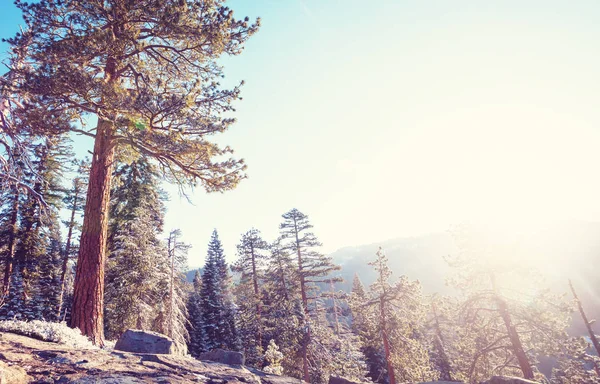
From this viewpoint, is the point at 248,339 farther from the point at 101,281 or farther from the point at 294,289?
the point at 101,281

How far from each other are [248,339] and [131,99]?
21.4 metres

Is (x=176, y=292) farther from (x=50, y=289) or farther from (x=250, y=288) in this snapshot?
(x=50, y=289)

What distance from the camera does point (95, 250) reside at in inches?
282

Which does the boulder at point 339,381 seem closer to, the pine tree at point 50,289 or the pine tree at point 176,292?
the pine tree at point 176,292

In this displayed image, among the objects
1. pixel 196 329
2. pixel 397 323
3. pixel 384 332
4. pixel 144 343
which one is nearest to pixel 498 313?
pixel 397 323

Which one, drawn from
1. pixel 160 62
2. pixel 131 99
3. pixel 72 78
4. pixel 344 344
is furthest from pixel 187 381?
pixel 344 344

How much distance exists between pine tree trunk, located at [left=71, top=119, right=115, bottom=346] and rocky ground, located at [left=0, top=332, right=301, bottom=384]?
91.1 inches

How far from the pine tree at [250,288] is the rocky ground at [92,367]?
59.5ft

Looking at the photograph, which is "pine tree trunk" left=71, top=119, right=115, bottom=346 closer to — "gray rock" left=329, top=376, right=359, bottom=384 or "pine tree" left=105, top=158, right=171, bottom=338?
"gray rock" left=329, top=376, right=359, bottom=384

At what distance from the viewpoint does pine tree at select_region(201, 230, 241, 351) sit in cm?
3105

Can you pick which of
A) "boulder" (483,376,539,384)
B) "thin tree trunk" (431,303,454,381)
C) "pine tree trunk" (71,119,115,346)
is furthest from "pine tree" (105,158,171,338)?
"thin tree trunk" (431,303,454,381)

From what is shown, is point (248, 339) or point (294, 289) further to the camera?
point (248, 339)

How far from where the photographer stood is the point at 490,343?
45.2 ft

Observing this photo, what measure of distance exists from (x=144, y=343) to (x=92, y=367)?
6.70ft
